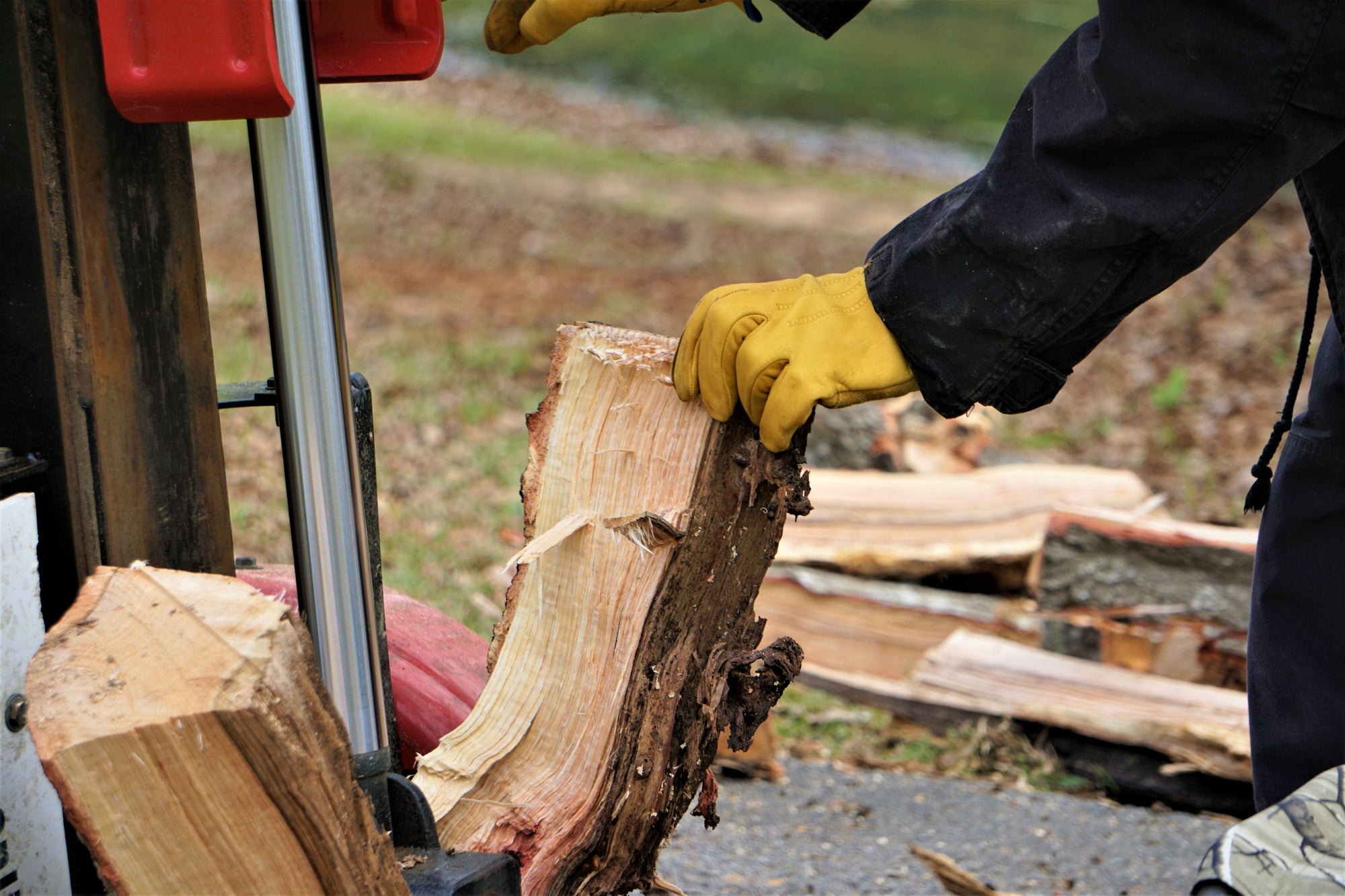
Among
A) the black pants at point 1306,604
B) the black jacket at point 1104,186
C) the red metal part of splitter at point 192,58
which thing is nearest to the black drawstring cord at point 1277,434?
the black pants at point 1306,604

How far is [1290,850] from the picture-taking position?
1.08m

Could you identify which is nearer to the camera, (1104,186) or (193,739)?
(193,739)

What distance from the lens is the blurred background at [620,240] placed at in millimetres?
4559

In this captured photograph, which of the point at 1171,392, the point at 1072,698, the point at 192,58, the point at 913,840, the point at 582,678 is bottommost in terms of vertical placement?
the point at 913,840

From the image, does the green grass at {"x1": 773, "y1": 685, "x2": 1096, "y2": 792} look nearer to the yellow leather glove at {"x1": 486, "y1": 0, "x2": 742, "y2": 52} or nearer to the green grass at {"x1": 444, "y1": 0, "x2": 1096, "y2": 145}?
the yellow leather glove at {"x1": 486, "y1": 0, "x2": 742, "y2": 52}

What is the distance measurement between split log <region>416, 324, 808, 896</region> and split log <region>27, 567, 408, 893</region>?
1.27ft

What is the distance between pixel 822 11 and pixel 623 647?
103cm

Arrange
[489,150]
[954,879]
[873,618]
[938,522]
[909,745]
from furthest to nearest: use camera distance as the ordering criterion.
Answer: [489,150] → [938,522] → [873,618] → [909,745] → [954,879]

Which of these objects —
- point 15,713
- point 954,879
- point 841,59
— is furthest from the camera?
point 841,59

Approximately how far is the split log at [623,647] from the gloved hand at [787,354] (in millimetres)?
72

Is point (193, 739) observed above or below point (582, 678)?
above

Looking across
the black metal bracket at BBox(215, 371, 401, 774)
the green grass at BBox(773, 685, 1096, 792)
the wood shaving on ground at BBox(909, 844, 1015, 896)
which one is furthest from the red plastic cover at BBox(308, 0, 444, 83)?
the green grass at BBox(773, 685, 1096, 792)

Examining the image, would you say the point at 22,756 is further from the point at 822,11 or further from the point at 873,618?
the point at 873,618

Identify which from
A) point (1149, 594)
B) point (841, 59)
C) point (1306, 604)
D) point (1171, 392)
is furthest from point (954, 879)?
point (841, 59)
